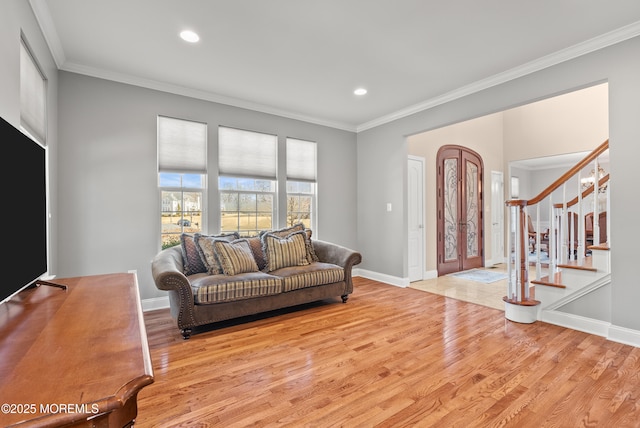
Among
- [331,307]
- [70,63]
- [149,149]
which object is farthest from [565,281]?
[70,63]

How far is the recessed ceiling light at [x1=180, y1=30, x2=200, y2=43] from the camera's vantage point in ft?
8.75

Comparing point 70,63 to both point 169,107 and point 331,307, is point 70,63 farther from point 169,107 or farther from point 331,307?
point 331,307

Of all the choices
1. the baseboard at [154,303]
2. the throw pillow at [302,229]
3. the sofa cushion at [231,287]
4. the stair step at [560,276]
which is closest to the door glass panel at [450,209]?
the stair step at [560,276]

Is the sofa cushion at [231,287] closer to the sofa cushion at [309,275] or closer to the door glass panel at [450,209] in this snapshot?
the sofa cushion at [309,275]

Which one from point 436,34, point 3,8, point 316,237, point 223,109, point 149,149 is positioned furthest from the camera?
point 316,237

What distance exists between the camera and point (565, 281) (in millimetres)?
3129

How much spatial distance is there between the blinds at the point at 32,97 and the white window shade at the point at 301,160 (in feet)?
9.42

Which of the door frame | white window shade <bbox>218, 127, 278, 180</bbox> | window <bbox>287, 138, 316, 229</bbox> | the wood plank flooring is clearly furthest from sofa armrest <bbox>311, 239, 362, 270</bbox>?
the door frame

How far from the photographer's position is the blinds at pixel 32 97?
2.29m

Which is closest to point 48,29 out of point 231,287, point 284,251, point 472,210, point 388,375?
point 231,287

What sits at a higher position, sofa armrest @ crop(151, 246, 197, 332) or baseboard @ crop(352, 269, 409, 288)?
sofa armrest @ crop(151, 246, 197, 332)

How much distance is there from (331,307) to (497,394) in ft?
6.84

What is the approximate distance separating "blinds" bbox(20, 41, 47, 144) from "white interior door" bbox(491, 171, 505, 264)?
7413 millimetres

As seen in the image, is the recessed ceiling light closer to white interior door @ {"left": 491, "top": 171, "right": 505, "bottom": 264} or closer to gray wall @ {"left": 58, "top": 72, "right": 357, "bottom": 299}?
gray wall @ {"left": 58, "top": 72, "right": 357, "bottom": 299}
